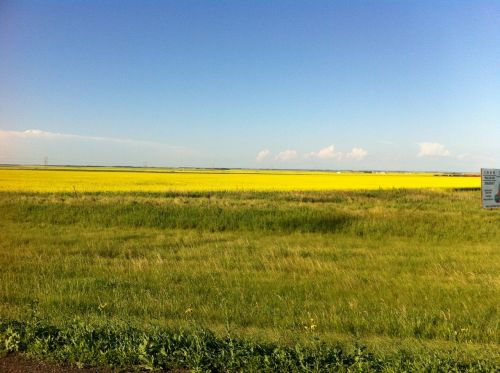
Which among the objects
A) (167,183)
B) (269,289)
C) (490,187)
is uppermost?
(167,183)

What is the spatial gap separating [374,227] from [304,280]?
9.72 meters

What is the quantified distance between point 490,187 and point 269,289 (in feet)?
62.1

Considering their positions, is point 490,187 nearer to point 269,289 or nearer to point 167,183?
point 269,289

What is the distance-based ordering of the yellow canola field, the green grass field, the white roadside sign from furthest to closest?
the yellow canola field < the white roadside sign < the green grass field

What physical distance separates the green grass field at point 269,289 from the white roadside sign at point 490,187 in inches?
189

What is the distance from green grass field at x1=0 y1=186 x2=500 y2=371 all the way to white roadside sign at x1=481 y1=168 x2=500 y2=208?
189 inches

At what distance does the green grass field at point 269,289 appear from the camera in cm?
491

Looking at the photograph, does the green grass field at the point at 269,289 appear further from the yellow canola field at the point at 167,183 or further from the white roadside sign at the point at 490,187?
the yellow canola field at the point at 167,183

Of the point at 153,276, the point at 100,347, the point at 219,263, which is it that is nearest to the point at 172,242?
the point at 219,263

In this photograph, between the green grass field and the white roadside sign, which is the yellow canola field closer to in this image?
the green grass field

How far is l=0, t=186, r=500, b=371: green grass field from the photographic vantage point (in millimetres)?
4910

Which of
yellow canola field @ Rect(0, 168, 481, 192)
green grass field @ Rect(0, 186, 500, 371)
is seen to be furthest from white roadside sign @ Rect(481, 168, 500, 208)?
yellow canola field @ Rect(0, 168, 481, 192)

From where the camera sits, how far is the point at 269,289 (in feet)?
26.5

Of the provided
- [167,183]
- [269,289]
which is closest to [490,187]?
[269,289]
